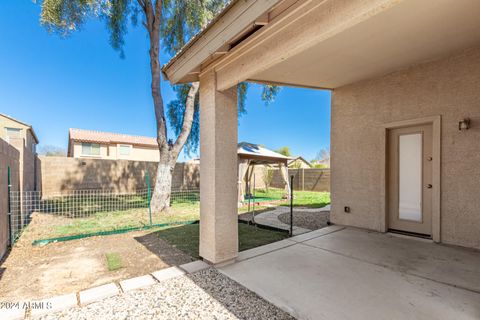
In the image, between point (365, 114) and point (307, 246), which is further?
point (365, 114)

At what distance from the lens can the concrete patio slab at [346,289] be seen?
219cm

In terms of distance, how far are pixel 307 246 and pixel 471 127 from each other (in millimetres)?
3381

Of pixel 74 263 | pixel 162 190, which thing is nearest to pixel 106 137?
pixel 162 190

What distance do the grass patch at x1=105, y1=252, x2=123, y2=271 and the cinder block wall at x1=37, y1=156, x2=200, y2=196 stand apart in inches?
391

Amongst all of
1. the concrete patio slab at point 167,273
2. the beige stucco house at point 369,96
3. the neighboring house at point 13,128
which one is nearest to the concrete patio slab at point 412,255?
the beige stucco house at point 369,96

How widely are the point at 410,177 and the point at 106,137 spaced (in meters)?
23.4

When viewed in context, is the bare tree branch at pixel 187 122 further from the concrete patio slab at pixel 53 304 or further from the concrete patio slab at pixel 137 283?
the concrete patio slab at pixel 53 304

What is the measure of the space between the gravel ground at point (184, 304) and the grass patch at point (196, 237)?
1025mm

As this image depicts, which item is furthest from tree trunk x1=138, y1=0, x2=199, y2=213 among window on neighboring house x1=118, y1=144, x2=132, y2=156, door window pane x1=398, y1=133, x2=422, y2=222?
window on neighboring house x1=118, y1=144, x2=132, y2=156

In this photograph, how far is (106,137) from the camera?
21.4 m

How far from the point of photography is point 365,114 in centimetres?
516

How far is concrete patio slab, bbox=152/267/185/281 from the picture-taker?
2963 mm

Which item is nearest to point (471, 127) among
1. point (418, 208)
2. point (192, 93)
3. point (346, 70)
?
point (418, 208)

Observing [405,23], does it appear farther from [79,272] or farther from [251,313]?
[79,272]
